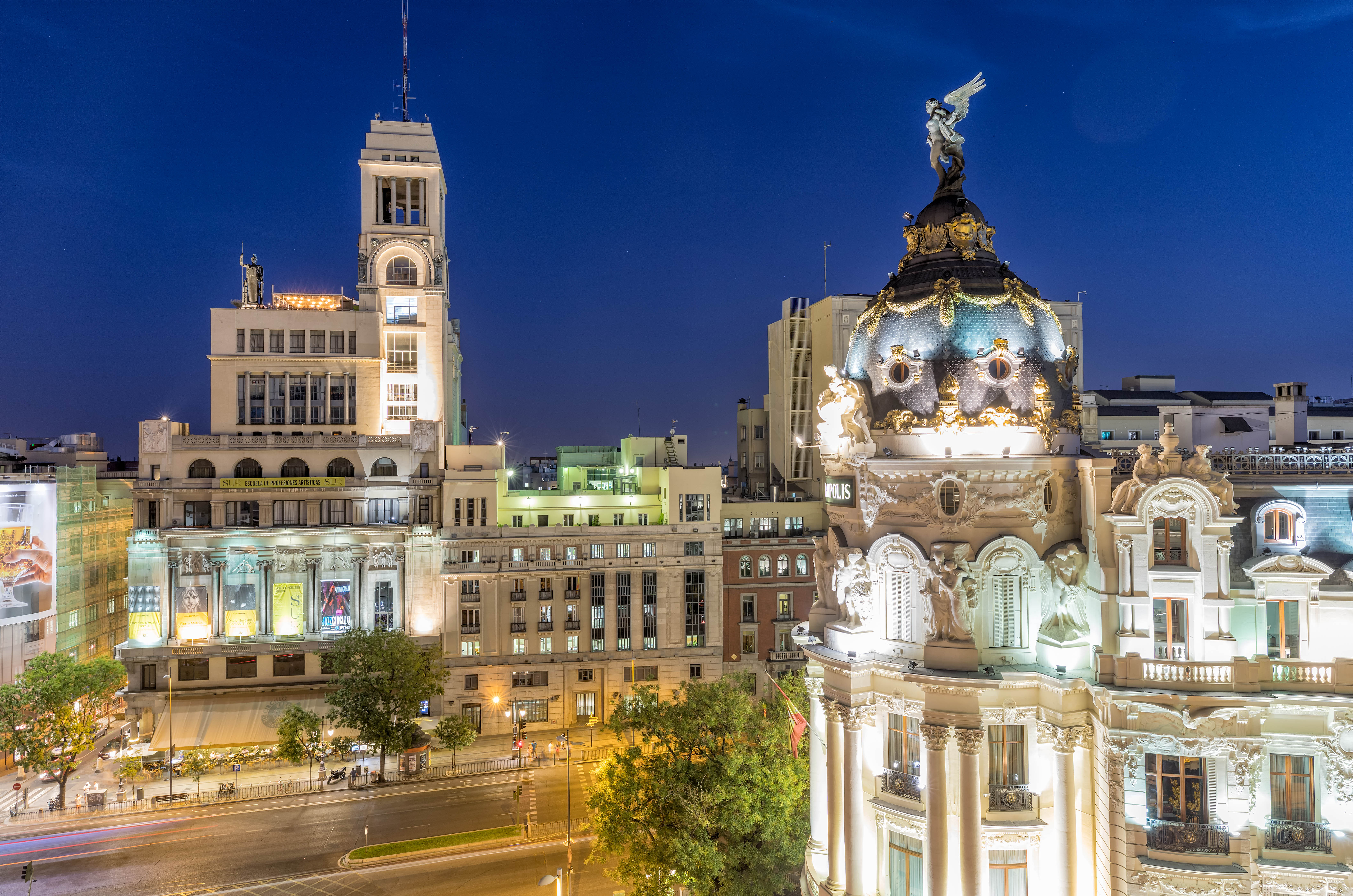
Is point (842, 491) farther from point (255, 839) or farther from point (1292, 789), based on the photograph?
point (255, 839)

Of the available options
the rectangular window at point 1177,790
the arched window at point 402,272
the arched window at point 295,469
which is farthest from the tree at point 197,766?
the rectangular window at point 1177,790

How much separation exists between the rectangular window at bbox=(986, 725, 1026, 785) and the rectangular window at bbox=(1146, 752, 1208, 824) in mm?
4959

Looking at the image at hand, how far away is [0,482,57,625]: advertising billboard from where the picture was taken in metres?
72.8

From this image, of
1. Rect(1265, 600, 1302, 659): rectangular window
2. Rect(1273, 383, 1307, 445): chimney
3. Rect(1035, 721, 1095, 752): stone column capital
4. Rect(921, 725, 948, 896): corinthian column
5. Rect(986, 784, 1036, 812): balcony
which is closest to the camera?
Rect(1265, 600, 1302, 659): rectangular window

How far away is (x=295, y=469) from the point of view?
276 ft

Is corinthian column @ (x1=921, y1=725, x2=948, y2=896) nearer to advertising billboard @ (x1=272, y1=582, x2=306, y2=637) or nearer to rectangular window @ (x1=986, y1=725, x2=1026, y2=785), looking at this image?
rectangular window @ (x1=986, y1=725, x2=1026, y2=785)

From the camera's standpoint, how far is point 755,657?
90.4 meters

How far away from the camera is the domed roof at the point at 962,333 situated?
37719mm

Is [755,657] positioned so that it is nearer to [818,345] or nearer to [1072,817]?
[818,345]

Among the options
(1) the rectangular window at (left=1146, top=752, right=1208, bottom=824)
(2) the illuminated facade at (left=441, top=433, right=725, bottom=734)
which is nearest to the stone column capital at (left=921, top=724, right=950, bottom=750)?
(1) the rectangular window at (left=1146, top=752, right=1208, bottom=824)

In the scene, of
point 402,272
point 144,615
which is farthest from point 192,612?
point 402,272

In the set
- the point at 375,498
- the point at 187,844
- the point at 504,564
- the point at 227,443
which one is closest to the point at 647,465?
the point at 504,564

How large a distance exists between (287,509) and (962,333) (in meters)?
71.0

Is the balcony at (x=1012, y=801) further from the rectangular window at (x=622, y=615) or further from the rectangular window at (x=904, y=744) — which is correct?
the rectangular window at (x=622, y=615)
